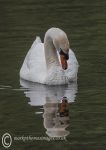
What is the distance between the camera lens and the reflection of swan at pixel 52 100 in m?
15.6

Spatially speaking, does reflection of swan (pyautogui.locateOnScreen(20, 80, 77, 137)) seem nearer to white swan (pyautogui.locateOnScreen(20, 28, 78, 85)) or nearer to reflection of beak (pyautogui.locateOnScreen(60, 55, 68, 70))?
white swan (pyautogui.locateOnScreen(20, 28, 78, 85))

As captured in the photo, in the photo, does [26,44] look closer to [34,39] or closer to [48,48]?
[34,39]

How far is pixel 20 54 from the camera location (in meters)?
20.8

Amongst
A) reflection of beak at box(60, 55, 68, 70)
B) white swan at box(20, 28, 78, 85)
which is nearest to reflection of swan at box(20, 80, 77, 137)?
white swan at box(20, 28, 78, 85)

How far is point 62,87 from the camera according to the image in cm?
1859

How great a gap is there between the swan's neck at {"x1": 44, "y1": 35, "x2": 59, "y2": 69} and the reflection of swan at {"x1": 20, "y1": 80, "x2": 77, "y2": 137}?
1.98 feet

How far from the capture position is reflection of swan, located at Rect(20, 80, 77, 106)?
17.3 metres

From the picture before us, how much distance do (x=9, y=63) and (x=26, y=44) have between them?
190 centimetres

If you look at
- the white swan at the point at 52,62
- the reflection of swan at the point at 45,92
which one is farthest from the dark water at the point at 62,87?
the white swan at the point at 52,62

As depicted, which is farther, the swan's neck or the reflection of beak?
the swan's neck

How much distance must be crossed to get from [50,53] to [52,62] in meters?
0.30

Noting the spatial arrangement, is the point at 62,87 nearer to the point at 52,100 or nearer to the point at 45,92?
the point at 45,92

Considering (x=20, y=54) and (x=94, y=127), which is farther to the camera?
(x=20, y=54)

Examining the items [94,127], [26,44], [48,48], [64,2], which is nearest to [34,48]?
[48,48]
